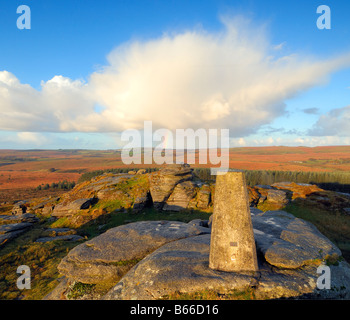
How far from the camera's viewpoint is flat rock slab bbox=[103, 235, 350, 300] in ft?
18.2

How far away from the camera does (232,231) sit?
6449 mm

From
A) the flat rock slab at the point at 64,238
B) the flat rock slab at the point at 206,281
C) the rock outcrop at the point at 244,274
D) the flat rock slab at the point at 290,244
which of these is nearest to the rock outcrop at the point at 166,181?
the flat rock slab at the point at 64,238

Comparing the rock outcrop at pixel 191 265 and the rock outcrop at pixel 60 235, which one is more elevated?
the rock outcrop at pixel 191 265

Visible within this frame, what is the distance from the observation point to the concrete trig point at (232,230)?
6.32 meters

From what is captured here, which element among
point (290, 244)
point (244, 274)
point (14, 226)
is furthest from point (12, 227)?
point (290, 244)

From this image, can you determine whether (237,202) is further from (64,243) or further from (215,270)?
(64,243)

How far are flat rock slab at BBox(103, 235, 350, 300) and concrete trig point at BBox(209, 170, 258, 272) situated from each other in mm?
336

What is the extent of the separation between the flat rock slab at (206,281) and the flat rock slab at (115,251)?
4.90 ft

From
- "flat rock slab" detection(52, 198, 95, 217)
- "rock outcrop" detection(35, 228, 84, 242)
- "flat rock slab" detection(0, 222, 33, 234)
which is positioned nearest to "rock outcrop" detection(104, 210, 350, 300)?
"rock outcrop" detection(35, 228, 84, 242)

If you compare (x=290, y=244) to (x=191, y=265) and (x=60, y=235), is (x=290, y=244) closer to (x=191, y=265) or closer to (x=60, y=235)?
(x=191, y=265)

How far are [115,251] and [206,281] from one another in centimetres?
447

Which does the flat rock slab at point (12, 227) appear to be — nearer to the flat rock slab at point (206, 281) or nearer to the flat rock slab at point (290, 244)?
the flat rock slab at point (206, 281)
